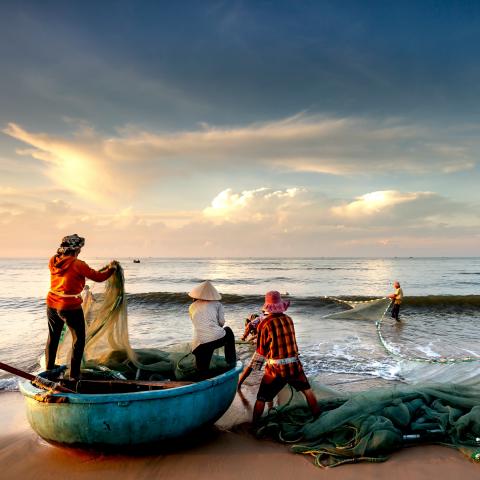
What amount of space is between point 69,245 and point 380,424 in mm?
4205

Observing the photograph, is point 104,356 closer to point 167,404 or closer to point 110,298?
point 110,298

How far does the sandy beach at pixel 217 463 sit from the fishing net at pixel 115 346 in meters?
1.22

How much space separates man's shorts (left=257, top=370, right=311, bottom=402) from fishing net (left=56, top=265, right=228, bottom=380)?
0.91 metres

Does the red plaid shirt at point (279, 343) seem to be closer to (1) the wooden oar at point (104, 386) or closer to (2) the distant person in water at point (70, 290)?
(1) the wooden oar at point (104, 386)

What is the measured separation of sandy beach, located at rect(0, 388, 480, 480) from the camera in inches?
165

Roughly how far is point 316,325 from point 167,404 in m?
11.8

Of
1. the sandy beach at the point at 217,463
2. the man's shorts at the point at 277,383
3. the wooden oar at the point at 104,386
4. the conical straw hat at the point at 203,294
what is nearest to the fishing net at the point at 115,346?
the wooden oar at the point at 104,386

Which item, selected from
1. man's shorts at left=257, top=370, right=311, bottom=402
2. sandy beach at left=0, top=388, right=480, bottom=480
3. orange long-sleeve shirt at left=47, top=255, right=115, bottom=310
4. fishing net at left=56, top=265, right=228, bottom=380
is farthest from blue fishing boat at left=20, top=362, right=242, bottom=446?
fishing net at left=56, top=265, right=228, bottom=380

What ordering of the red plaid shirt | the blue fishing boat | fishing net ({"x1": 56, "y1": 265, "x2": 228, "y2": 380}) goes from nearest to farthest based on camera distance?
the blue fishing boat < the red plaid shirt < fishing net ({"x1": 56, "y1": 265, "x2": 228, "y2": 380})

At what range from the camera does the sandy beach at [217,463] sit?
165 inches

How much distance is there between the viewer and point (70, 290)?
528cm

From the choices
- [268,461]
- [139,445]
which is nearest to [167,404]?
[139,445]

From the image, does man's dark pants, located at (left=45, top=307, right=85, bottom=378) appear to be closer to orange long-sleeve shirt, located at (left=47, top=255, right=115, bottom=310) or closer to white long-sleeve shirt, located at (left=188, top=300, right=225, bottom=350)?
orange long-sleeve shirt, located at (left=47, top=255, right=115, bottom=310)

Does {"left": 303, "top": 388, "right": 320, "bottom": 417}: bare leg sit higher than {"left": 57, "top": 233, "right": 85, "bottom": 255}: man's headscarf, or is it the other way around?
{"left": 57, "top": 233, "right": 85, "bottom": 255}: man's headscarf
